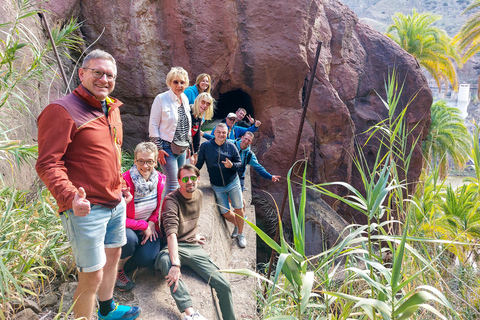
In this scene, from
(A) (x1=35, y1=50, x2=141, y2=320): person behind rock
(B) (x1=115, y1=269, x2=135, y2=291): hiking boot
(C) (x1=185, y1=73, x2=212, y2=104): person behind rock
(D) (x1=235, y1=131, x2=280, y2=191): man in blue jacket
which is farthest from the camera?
(D) (x1=235, y1=131, x2=280, y2=191): man in blue jacket

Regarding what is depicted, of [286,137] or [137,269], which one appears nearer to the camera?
[137,269]

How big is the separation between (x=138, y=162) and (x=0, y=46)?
2.32 meters

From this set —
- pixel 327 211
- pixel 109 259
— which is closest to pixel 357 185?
pixel 327 211

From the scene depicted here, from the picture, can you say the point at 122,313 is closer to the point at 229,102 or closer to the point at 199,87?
the point at 199,87

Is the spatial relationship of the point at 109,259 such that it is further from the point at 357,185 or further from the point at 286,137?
the point at 357,185

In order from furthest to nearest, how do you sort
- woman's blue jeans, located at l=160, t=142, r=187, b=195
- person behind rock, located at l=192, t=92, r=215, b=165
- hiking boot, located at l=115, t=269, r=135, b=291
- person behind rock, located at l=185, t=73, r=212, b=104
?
person behind rock, located at l=185, t=73, r=212, b=104
person behind rock, located at l=192, t=92, r=215, b=165
woman's blue jeans, located at l=160, t=142, r=187, b=195
hiking boot, located at l=115, t=269, r=135, b=291

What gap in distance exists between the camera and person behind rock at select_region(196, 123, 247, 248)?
4.06 meters

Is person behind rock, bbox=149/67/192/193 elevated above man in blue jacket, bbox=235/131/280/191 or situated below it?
above

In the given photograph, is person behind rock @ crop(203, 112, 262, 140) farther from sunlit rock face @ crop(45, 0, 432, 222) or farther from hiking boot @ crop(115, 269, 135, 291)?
hiking boot @ crop(115, 269, 135, 291)

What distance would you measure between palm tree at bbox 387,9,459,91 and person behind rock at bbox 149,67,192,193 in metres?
12.7

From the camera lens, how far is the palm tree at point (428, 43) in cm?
1320

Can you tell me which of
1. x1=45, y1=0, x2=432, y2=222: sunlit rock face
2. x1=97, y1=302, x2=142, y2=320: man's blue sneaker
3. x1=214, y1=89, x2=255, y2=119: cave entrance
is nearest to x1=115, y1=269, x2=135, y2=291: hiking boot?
x1=97, y1=302, x2=142, y2=320: man's blue sneaker

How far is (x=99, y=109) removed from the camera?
6.61 ft

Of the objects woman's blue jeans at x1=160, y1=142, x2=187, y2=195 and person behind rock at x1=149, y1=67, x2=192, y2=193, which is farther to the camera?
woman's blue jeans at x1=160, y1=142, x2=187, y2=195
